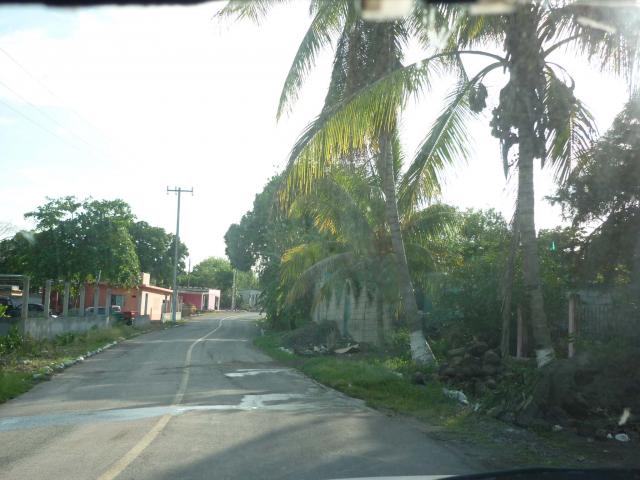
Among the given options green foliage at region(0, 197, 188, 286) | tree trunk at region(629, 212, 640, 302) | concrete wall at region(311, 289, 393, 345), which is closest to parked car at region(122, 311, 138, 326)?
green foliage at region(0, 197, 188, 286)

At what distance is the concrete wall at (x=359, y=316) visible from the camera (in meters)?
23.9

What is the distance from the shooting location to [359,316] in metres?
27.5

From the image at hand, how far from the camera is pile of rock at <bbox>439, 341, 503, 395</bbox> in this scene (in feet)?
41.7

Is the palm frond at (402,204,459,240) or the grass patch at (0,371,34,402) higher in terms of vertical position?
the palm frond at (402,204,459,240)

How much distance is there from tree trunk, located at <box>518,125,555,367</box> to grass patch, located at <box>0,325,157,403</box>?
963 centimetres

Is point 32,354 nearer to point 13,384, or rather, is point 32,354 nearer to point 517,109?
point 13,384

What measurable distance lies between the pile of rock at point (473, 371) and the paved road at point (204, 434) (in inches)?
86.8

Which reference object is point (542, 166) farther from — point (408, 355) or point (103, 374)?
point (103, 374)

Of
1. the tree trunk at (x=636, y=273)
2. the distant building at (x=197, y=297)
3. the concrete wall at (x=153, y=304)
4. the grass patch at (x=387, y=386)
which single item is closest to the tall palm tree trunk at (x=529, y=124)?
the tree trunk at (x=636, y=273)

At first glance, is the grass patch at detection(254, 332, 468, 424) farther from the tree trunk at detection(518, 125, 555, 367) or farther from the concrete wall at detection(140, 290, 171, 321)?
the concrete wall at detection(140, 290, 171, 321)

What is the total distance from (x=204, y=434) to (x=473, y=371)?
622cm

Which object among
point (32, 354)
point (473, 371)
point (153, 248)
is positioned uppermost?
point (153, 248)

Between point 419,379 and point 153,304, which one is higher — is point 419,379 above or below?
below

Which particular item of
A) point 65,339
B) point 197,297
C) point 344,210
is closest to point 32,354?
point 65,339
